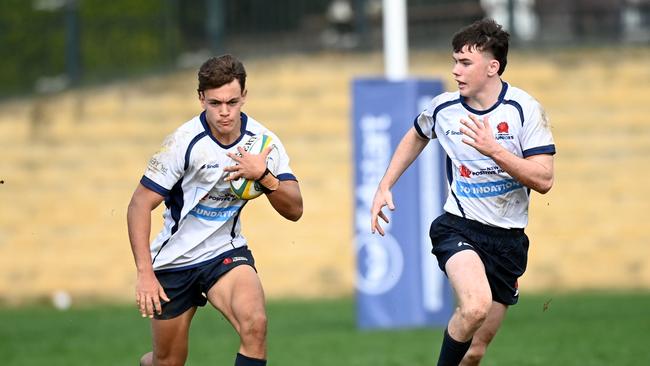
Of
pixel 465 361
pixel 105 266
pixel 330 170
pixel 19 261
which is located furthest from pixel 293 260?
pixel 465 361

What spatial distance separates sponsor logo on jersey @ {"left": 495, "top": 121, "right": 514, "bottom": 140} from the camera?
734 centimetres

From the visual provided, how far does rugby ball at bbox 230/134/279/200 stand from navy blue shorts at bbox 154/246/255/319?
16.2 inches

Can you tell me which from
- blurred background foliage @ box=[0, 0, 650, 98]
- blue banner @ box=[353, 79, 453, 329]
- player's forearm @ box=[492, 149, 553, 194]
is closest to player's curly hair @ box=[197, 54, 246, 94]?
player's forearm @ box=[492, 149, 553, 194]

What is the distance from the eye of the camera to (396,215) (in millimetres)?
13438

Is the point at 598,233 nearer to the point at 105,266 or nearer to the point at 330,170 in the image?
the point at 330,170

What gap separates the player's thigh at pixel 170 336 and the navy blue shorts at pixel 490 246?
1562mm

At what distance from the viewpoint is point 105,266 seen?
18.0 m

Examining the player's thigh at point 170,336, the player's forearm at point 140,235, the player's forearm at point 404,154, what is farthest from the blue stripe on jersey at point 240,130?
the player's thigh at point 170,336

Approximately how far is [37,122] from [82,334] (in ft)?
16.5

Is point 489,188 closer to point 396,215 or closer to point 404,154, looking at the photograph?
point 404,154

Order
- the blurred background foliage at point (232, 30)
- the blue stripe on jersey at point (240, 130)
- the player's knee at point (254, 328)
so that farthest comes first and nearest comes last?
the blurred background foliage at point (232, 30) < the blue stripe on jersey at point (240, 130) < the player's knee at point (254, 328)

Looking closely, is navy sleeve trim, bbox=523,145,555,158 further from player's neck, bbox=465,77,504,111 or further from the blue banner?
the blue banner

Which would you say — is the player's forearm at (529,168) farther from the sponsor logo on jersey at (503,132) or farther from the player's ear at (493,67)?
the player's ear at (493,67)

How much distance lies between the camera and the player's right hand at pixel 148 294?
23.6ft
